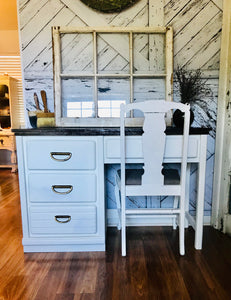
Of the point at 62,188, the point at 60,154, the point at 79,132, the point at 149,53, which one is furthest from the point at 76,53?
the point at 62,188

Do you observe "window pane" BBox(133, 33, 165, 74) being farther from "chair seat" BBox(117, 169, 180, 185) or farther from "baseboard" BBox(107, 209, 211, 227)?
"baseboard" BBox(107, 209, 211, 227)

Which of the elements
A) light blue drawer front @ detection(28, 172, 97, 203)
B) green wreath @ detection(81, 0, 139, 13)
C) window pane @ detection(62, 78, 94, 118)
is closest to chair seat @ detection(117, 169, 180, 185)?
light blue drawer front @ detection(28, 172, 97, 203)

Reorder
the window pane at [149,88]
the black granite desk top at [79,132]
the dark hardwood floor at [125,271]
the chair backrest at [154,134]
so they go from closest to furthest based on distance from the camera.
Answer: the dark hardwood floor at [125,271]
the chair backrest at [154,134]
the black granite desk top at [79,132]
the window pane at [149,88]

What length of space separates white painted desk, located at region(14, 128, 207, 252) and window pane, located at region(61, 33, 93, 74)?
2.24 ft

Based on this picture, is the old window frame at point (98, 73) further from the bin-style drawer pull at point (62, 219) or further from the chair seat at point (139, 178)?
the bin-style drawer pull at point (62, 219)

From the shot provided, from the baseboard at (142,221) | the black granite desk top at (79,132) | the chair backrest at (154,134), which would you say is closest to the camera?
the chair backrest at (154,134)

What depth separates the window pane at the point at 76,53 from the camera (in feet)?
5.54

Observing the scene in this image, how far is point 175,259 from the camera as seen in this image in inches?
54.2

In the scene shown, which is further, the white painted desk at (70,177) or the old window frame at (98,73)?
the old window frame at (98,73)

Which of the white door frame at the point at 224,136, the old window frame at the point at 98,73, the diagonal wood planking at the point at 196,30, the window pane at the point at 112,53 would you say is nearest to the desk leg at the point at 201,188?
the white door frame at the point at 224,136

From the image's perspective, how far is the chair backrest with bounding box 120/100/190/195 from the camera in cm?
121

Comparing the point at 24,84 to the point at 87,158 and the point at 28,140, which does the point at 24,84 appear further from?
the point at 87,158

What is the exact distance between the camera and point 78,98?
1.75m

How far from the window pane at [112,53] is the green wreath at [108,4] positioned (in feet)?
0.65
